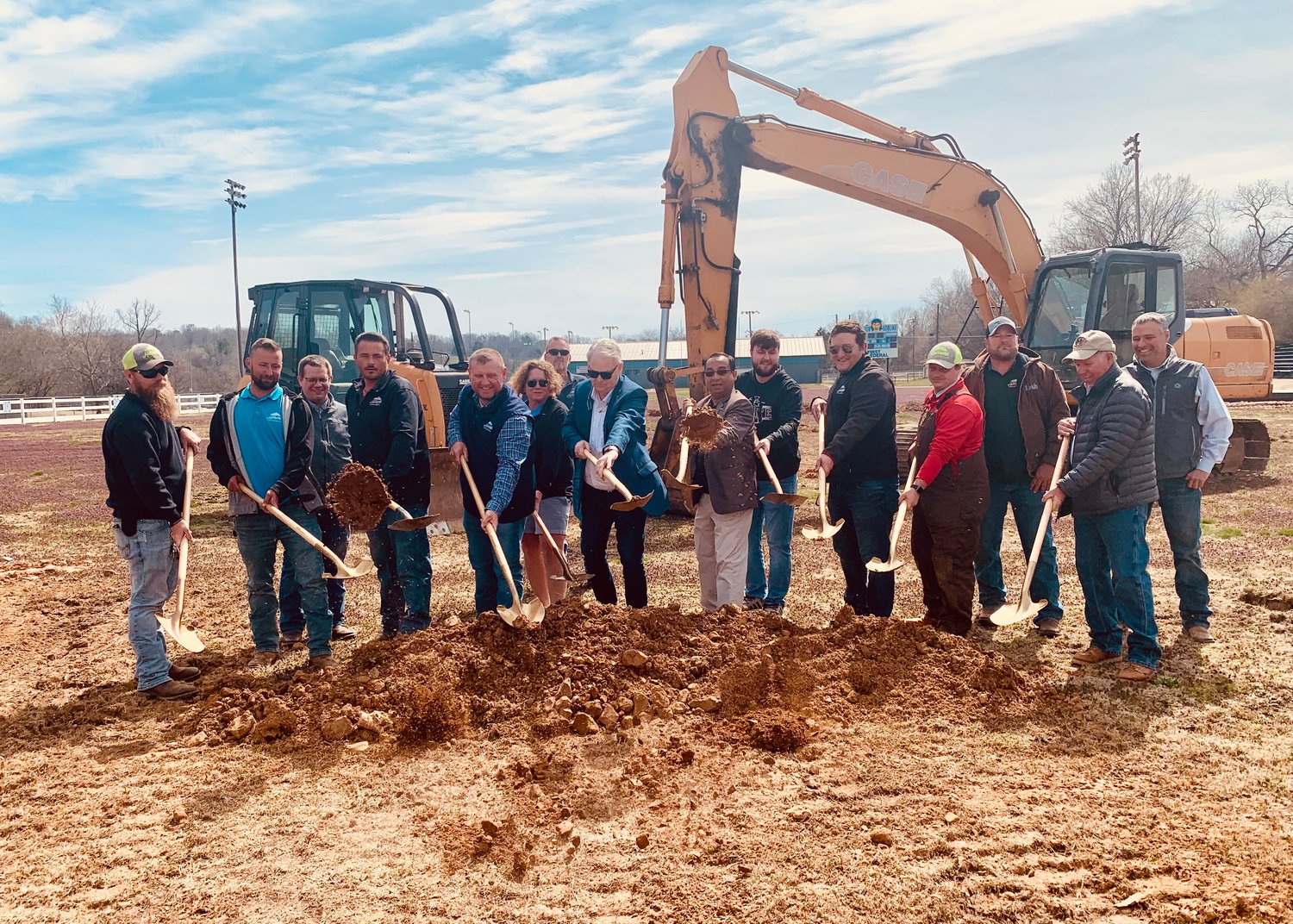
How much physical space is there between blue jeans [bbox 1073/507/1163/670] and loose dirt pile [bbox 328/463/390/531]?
4330mm

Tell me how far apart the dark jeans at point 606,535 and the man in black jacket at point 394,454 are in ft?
3.50

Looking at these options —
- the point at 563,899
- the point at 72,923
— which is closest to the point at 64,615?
the point at 72,923

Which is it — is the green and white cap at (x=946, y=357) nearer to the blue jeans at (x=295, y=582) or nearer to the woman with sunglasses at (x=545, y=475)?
the woman with sunglasses at (x=545, y=475)

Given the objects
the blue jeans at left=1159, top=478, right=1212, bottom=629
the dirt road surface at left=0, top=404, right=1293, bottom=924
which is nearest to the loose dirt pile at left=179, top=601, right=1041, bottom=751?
the dirt road surface at left=0, top=404, right=1293, bottom=924

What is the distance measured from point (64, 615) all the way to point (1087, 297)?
11165 millimetres

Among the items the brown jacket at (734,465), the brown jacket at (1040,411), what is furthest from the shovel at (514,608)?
the brown jacket at (1040,411)

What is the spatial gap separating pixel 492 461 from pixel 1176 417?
438cm

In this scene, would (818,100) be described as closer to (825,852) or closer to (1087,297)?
(1087,297)

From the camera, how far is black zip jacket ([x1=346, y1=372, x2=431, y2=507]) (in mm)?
5855

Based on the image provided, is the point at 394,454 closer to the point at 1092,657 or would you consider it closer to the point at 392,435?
the point at 392,435

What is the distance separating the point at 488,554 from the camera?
5949 mm

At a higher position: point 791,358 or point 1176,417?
point 791,358

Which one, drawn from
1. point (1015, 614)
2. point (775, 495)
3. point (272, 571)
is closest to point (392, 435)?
point (272, 571)

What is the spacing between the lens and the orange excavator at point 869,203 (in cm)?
1049
